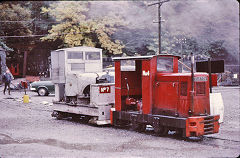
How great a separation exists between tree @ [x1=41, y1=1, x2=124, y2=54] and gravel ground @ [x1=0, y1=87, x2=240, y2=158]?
15133 millimetres

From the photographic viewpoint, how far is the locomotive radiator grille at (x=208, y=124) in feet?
29.9

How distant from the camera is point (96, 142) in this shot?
28.3 ft

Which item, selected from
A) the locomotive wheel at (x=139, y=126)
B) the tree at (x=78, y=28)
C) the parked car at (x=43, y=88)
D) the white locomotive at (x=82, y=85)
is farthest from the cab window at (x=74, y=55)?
the tree at (x=78, y=28)

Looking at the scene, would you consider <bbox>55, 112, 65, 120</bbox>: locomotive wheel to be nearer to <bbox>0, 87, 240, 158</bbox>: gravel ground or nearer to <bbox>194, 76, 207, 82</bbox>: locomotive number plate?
<bbox>0, 87, 240, 158</bbox>: gravel ground

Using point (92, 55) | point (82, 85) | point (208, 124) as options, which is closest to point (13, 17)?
point (92, 55)

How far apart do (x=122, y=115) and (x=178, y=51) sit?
22.4 m

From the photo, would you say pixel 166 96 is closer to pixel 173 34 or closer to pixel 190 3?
pixel 173 34

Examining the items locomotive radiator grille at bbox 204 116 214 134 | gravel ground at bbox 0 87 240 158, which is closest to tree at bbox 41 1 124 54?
gravel ground at bbox 0 87 240 158

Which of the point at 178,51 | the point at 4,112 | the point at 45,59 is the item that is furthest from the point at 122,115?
Result: the point at 178,51

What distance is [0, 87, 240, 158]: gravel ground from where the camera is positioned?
7.31 metres

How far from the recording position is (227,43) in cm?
3822

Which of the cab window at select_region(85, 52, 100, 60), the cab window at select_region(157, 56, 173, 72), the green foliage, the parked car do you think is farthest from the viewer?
the parked car

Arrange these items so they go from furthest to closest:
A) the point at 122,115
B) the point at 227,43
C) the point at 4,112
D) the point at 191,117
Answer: the point at 227,43
the point at 4,112
the point at 122,115
the point at 191,117

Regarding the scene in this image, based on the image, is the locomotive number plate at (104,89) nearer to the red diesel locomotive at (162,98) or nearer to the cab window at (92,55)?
the red diesel locomotive at (162,98)
